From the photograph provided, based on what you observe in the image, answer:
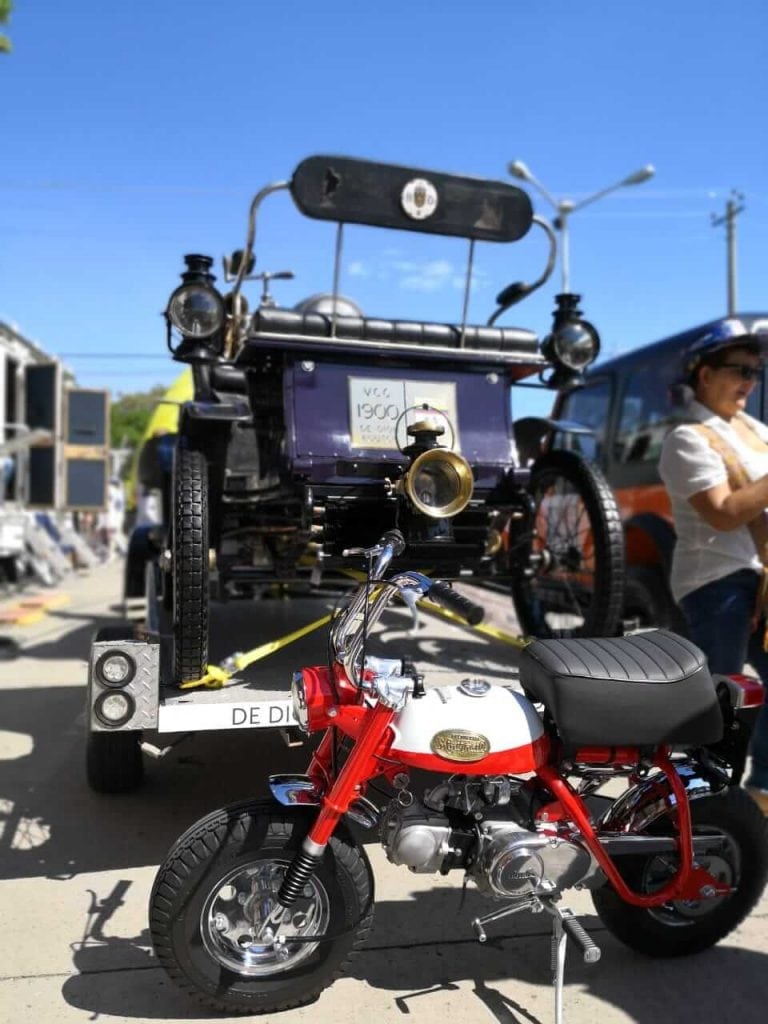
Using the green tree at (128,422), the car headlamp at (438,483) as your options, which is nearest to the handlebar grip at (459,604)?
the car headlamp at (438,483)

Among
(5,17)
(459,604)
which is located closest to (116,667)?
(459,604)

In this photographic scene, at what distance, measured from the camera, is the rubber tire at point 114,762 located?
3.62 meters

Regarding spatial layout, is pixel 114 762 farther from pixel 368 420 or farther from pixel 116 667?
pixel 368 420

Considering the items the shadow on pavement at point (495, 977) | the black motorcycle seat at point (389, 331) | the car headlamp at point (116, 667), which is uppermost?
the black motorcycle seat at point (389, 331)

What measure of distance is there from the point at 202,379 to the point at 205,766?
189 cm

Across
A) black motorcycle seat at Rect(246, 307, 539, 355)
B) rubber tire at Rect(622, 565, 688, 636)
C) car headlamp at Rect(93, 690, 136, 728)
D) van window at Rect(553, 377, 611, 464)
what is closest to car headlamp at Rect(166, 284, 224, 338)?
black motorcycle seat at Rect(246, 307, 539, 355)

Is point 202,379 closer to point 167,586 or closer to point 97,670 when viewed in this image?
point 167,586

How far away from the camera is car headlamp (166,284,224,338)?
11.7 ft

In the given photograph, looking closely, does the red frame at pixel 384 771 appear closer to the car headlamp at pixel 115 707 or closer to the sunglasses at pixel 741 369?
Answer: the car headlamp at pixel 115 707

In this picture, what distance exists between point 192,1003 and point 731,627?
2.12m

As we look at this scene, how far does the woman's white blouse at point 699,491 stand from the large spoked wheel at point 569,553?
64 centimetres

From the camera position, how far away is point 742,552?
3.09 metres

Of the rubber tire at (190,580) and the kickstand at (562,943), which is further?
the rubber tire at (190,580)

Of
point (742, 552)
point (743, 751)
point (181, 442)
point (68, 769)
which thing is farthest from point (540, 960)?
point (68, 769)
